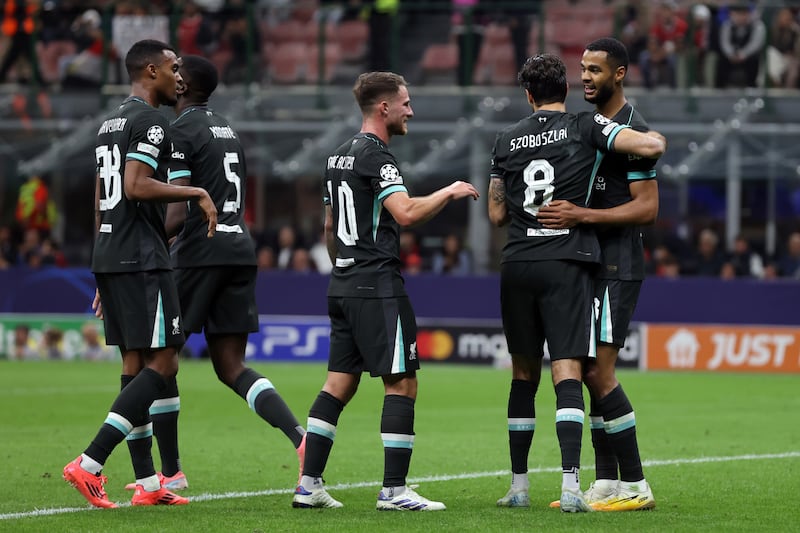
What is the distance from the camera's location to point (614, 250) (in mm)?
7391

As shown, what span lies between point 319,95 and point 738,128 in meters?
6.55

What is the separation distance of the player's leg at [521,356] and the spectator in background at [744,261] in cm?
1416

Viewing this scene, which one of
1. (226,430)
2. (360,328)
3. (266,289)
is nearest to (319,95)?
(266,289)

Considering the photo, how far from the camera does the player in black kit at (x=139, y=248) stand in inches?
286

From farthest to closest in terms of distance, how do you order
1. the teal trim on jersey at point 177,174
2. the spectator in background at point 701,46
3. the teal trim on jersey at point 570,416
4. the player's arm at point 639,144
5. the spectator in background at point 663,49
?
the spectator in background at point 663,49 < the spectator in background at point 701,46 < the teal trim on jersey at point 177,174 < the teal trim on jersey at point 570,416 < the player's arm at point 639,144

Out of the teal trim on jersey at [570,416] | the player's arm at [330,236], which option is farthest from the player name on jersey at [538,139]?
the teal trim on jersey at [570,416]

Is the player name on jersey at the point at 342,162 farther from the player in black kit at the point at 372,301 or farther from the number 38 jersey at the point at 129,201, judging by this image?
the number 38 jersey at the point at 129,201

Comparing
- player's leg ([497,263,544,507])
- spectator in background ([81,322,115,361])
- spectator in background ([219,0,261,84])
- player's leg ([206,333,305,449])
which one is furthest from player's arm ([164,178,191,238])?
spectator in background ([219,0,261,84])

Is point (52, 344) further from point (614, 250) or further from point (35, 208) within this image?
point (614, 250)

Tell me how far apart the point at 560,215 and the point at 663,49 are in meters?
15.3

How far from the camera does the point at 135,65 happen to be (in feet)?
24.7

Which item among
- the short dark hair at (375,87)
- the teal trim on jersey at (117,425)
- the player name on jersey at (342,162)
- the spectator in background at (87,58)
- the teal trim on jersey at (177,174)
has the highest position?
the spectator in background at (87,58)

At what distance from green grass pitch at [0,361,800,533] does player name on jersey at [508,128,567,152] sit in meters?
1.81

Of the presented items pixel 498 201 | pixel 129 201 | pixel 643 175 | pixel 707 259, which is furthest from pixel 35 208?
pixel 643 175
